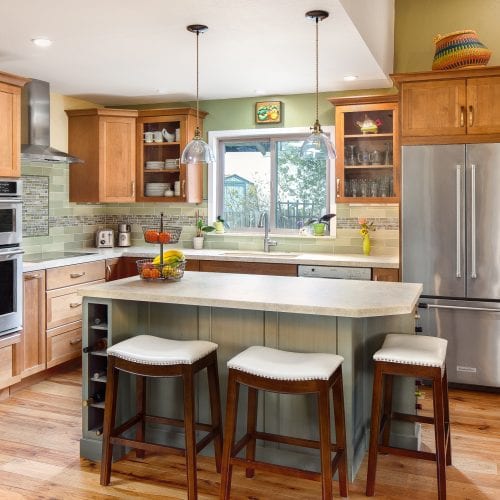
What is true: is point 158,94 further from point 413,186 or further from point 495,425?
point 495,425

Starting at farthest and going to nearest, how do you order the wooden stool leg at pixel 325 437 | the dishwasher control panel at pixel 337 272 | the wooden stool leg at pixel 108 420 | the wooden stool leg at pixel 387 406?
the dishwasher control panel at pixel 337 272 < the wooden stool leg at pixel 387 406 < the wooden stool leg at pixel 108 420 < the wooden stool leg at pixel 325 437

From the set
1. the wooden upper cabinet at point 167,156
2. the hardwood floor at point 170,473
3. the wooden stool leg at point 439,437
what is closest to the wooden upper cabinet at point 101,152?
the wooden upper cabinet at point 167,156

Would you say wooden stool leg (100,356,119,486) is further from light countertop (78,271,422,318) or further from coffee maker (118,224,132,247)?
coffee maker (118,224,132,247)

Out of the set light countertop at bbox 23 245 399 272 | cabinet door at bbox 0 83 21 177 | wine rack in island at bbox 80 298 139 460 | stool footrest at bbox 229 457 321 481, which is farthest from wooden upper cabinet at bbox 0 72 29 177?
stool footrest at bbox 229 457 321 481

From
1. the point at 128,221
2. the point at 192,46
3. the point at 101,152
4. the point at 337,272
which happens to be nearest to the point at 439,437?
the point at 337,272

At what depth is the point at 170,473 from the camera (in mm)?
2896

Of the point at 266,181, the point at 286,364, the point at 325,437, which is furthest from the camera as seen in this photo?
the point at 266,181

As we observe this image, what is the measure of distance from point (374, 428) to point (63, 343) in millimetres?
2851

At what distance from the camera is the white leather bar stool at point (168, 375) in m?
2.52

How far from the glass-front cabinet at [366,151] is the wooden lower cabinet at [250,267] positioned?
0.81 meters

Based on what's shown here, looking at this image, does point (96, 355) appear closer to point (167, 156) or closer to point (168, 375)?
Answer: point (168, 375)

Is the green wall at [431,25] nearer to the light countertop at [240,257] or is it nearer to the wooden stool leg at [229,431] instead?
the light countertop at [240,257]

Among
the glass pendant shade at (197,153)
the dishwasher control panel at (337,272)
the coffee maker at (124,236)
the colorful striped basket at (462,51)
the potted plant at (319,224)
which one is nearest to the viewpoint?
the glass pendant shade at (197,153)

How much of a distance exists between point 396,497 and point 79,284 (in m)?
3.07
